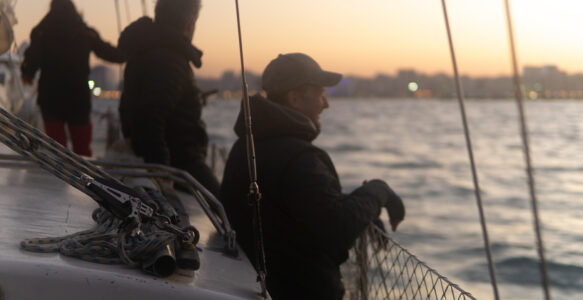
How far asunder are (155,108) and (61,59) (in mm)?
1445

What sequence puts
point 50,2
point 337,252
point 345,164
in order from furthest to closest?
1. point 345,164
2. point 50,2
3. point 337,252

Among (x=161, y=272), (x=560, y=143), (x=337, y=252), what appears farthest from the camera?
(x=560, y=143)

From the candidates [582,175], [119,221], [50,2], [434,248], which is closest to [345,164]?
[582,175]

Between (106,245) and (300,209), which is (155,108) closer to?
(300,209)

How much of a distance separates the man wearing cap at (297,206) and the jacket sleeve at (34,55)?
7.51 ft

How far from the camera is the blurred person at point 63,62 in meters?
4.28

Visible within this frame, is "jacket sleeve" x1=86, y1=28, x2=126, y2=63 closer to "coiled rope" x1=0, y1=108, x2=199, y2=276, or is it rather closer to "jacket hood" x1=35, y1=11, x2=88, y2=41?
"jacket hood" x1=35, y1=11, x2=88, y2=41

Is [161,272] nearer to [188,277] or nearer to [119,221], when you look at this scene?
[188,277]

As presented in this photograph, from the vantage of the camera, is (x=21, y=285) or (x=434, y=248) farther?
(x=434, y=248)

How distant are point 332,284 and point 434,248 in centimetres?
1122

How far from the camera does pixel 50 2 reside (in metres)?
4.29

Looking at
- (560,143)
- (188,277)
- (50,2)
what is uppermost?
(50,2)

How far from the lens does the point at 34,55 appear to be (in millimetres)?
4359

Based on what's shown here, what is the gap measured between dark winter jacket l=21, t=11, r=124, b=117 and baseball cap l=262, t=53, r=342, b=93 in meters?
1.91
